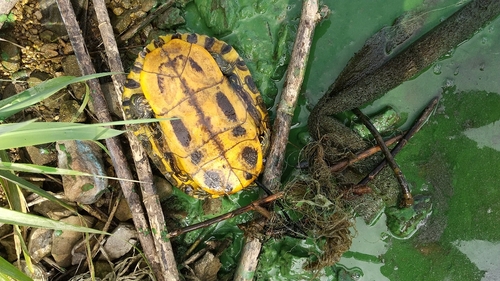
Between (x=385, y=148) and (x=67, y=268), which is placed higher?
(x=385, y=148)

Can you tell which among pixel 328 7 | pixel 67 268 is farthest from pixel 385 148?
pixel 67 268

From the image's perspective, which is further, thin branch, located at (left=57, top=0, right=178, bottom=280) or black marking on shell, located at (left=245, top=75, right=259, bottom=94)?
black marking on shell, located at (left=245, top=75, right=259, bottom=94)

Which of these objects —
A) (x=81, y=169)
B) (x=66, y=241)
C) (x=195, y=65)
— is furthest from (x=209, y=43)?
(x=66, y=241)

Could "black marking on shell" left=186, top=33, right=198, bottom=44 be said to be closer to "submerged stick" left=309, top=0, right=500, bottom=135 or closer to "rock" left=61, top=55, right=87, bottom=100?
"rock" left=61, top=55, right=87, bottom=100

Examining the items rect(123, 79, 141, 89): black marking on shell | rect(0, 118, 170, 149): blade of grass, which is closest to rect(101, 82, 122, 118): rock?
rect(123, 79, 141, 89): black marking on shell

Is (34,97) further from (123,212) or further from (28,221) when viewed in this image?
(123,212)

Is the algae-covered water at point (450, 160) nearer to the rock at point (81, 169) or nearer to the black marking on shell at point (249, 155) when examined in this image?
the black marking on shell at point (249, 155)

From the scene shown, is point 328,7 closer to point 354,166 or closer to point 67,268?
point 354,166
